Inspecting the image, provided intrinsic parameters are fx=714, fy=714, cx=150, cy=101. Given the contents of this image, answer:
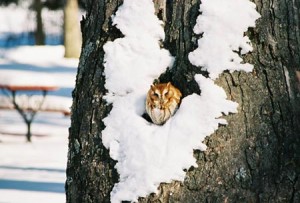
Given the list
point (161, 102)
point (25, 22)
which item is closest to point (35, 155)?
point (161, 102)

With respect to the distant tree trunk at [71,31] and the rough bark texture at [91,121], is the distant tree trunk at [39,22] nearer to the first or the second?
the distant tree trunk at [71,31]

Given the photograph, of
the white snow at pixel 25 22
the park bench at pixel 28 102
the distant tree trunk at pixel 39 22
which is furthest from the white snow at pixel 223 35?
the white snow at pixel 25 22

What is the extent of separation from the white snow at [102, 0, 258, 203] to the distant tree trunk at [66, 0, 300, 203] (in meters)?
0.03

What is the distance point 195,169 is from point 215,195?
0.11 metres

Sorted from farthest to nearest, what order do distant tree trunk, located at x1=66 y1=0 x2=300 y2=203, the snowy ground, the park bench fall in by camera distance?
the park bench < the snowy ground < distant tree trunk, located at x1=66 y1=0 x2=300 y2=203

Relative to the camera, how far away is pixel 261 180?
2.48 m

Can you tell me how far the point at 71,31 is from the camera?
20328 mm

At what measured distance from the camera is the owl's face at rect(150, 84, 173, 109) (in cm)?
249

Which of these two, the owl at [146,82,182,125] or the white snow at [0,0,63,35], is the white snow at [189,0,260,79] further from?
the white snow at [0,0,63,35]

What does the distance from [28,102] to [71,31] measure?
31.7 ft

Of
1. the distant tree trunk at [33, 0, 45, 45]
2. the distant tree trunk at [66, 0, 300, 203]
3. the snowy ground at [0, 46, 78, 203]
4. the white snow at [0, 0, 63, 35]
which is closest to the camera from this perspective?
the distant tree trunk at [66, 0, 300, 203]

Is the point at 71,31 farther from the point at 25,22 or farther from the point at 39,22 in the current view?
the point at 25,22

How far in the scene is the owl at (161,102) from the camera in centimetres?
251

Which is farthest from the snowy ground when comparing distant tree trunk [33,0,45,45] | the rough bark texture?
distant tree trunk [33,0,45,45]
